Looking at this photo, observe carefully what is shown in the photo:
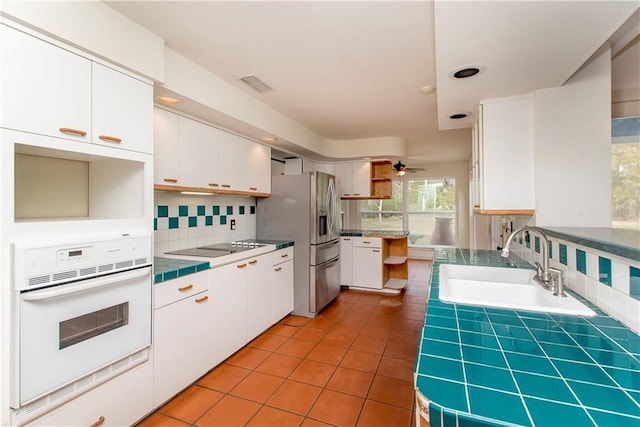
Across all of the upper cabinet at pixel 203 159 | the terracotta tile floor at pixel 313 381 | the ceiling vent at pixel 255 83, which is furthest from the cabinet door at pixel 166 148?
the terracotta tile floor at pixel 313 381

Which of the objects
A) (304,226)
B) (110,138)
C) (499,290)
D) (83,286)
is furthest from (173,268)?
(499,290)

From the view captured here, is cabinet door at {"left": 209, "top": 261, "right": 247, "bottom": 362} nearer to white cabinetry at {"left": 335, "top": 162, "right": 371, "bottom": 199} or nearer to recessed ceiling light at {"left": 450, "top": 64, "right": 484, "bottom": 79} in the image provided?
recessed ceiling light at {"left": 450, "top": 64, "right": 484, "bottom": 79}

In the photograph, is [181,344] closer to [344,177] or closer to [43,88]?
[43,88]

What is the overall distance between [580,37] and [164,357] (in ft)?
9.32

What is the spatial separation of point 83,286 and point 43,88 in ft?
3.00

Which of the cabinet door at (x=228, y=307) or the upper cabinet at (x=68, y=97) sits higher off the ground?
the upper cabinet at (x=68, y=97)

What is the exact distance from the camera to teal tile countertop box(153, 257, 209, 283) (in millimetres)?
1885

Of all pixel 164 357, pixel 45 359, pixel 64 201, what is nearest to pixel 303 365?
pixel 164 357

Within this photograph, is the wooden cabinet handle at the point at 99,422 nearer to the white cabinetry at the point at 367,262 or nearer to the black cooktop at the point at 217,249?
the black cooktop at the point at 217,249

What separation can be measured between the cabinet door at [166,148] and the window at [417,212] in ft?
17.3

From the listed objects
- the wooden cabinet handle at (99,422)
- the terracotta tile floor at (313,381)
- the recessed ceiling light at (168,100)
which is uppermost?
the recessed ceiling light at (168,100)

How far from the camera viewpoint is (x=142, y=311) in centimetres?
173

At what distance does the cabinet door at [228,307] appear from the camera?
236 centimetres

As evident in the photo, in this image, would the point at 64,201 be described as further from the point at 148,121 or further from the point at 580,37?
the point at 580,37
